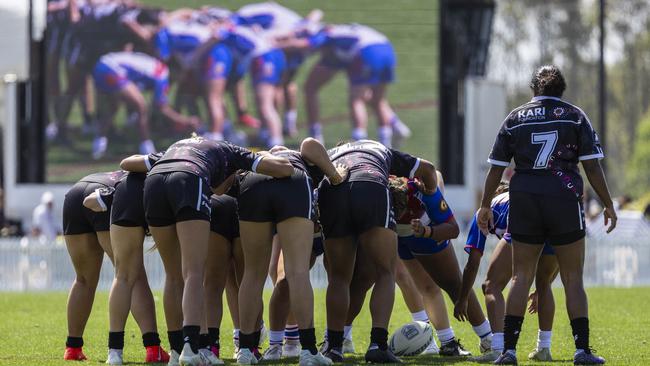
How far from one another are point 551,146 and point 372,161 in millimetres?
1428

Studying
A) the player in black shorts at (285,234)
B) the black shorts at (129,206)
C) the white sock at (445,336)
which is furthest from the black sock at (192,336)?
the white sock at (445,336)

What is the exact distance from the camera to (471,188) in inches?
1405

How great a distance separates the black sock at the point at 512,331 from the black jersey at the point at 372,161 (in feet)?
4.58

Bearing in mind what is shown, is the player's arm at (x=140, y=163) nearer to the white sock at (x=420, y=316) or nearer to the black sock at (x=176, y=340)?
the black sock at (x=176, y=340)

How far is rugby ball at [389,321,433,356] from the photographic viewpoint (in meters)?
10.4

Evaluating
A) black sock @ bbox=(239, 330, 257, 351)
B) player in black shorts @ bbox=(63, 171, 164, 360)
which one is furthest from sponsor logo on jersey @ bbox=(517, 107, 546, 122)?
player in black shorts @ bbox=(63, 171, 164, 360)

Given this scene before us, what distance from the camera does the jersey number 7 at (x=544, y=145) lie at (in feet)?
29.5

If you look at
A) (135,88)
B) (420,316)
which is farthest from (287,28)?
(420,316)

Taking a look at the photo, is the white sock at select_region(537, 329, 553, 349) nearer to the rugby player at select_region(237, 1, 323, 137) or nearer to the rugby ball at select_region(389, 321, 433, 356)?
the rugby ball at select_region(389, 321, 433, 356)

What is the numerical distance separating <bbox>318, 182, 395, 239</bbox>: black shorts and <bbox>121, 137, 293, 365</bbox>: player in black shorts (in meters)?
0.53

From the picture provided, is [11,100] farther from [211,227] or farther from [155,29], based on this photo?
[211,227]

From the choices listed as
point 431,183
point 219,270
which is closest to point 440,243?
point 431,183

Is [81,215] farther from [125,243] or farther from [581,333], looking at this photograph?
[581,333]

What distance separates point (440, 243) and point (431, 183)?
56 cm
